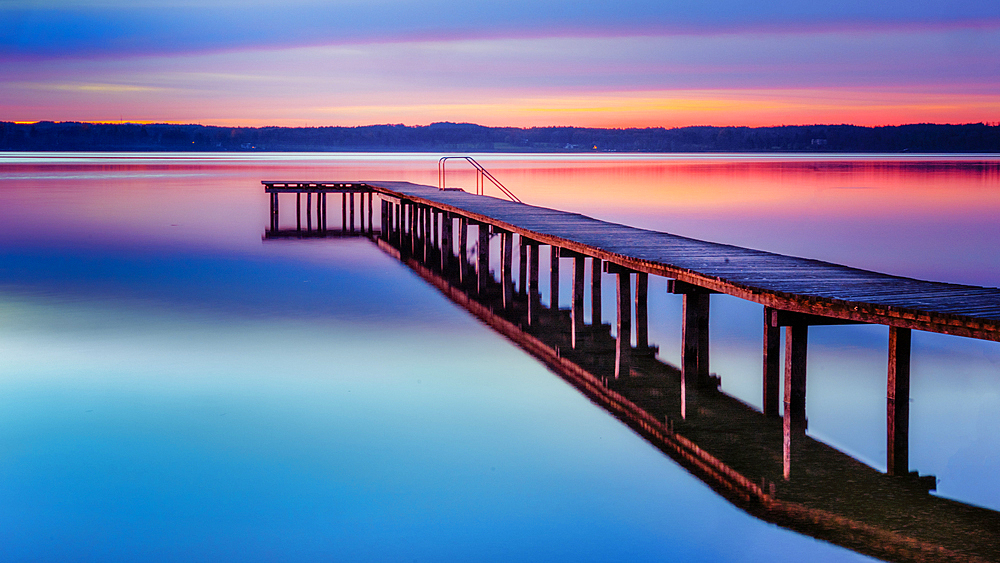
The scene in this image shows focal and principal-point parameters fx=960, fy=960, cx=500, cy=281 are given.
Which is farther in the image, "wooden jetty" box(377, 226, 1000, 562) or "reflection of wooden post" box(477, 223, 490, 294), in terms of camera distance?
"reflection of wooden post" box(477, 223, 490, 294)

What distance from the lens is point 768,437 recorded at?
21.1 feet

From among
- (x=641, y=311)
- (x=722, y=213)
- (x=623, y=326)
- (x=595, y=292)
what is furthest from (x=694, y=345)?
(x=722, y=213)

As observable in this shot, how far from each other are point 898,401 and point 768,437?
3.03 ft

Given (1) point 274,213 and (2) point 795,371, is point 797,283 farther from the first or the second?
(1) point 274,213

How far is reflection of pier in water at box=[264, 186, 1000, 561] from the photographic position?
4.89 meters

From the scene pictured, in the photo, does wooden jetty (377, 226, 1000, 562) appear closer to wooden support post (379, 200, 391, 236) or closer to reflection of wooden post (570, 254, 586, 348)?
reflection of wooden post (570, 254, 586, 348)

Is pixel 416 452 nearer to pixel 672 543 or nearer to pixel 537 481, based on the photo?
pixel 537 481

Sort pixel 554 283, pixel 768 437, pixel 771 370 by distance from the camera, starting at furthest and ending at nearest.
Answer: pixel 554 283
pixel 771 370
pixel 768 437

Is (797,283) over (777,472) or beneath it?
over

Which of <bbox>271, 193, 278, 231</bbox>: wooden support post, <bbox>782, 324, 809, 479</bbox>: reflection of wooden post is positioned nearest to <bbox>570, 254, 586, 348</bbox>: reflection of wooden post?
A: <bbox>782, 324, 809, 479</bbox>: reflection of wooden post

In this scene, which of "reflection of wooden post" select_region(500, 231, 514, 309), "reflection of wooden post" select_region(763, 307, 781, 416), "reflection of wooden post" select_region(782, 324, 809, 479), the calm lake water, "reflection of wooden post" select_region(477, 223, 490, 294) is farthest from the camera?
"reflection of wooden post" select_region(477, 223, 490, 294)

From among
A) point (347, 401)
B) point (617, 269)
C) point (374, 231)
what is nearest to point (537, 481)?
point (347, 401)

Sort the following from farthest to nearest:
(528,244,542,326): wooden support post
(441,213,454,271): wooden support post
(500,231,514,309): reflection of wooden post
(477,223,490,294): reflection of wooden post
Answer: (441,213,454,271): wooden support post, (477,223,490,294): reflection of wooden post, (500,231,514,309): reflection of wooden post, (528,244,542,326): wooden support post

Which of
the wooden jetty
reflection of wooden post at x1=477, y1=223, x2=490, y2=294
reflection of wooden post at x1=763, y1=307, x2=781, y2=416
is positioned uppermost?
reflection of wooden post at x1=477, y1=223, x2=490, y2=294
